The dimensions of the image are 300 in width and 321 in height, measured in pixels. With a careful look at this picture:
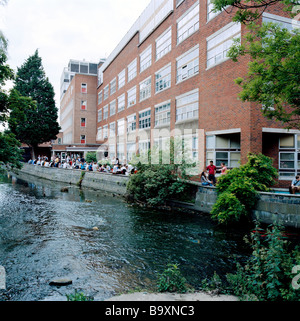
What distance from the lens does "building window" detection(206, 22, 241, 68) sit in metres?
15.7

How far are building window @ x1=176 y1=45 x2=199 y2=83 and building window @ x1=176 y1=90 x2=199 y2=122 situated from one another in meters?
1.52

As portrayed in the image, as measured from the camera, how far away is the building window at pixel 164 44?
77.6ft

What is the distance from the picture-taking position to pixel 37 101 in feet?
141

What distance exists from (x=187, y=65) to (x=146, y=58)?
30.8ft

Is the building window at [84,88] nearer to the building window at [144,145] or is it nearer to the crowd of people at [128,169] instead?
the crowd of people at [128,169]

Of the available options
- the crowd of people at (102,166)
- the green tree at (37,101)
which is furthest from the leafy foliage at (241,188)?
the green tree at (37,101)

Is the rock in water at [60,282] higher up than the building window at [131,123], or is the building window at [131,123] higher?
the building window at [131,123]

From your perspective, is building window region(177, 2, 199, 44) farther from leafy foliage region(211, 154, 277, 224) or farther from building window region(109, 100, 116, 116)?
building window region(109, 100, 116, 116)

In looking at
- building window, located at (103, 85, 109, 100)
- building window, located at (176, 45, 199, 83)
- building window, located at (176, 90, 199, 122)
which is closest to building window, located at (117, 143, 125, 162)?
building window, located at (103, 85, 109, 100)

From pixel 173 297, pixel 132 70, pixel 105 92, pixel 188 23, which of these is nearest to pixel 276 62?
pixel 173 297

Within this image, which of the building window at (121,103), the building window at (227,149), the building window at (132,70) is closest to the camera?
the building window at (227,149)

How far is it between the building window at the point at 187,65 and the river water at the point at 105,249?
11.6 metres

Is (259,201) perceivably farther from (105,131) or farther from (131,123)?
(105,131)
